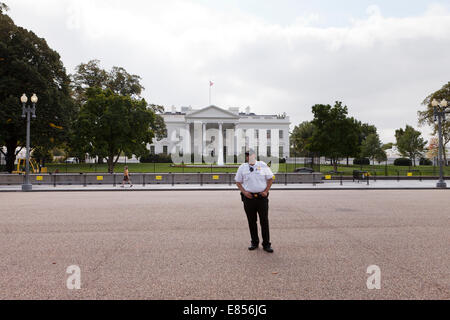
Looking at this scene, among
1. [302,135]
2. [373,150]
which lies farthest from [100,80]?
[302,135]

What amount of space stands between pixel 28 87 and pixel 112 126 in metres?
8.11

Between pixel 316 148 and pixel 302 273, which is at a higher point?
pixel 316 148

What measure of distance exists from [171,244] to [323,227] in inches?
152

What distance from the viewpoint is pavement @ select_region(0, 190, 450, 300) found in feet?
12.3

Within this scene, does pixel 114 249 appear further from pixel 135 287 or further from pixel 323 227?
pixel 323 227

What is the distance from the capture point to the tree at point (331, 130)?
102 feet

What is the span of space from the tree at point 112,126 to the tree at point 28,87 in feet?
8.04

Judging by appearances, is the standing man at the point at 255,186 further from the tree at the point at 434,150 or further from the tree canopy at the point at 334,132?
the tree at the point at 434,150

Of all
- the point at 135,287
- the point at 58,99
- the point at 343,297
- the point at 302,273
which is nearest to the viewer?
the point at 343,297

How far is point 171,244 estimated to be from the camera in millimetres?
5969

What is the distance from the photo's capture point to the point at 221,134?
7106 cm

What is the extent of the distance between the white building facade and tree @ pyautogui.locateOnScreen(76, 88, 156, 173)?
1231 inches

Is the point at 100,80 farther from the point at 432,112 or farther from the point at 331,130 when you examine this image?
the point at 432,112
